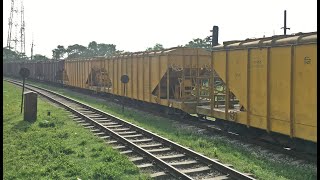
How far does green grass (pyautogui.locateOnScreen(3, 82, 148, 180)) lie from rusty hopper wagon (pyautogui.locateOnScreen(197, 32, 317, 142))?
394cm

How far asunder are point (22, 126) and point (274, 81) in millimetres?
9503

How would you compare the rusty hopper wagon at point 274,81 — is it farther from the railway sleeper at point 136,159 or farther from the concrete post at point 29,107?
the concrete post at point 29,107

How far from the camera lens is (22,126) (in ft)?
44.5

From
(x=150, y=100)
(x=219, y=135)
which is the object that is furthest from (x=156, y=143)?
(x=150, y=100)

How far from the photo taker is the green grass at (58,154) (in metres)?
7.89

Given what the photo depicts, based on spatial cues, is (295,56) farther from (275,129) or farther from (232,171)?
(232,171)

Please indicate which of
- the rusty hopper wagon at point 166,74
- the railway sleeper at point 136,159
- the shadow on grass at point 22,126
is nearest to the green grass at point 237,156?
the railway sleeper at point 136,159

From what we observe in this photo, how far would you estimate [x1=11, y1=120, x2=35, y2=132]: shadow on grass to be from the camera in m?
13.1

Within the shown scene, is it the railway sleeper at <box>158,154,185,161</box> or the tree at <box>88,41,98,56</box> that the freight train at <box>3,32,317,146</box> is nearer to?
the railway sleeper at <box>158,154,185,161</box>

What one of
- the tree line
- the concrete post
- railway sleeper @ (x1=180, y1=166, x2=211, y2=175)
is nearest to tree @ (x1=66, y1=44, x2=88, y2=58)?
the tree line

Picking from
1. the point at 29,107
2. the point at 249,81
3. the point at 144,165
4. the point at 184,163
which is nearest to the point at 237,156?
the point at 184,163

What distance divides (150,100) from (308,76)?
10008 millimetres

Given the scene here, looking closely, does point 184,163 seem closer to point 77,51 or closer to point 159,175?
point 159,175

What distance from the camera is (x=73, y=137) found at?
11.8 meters
